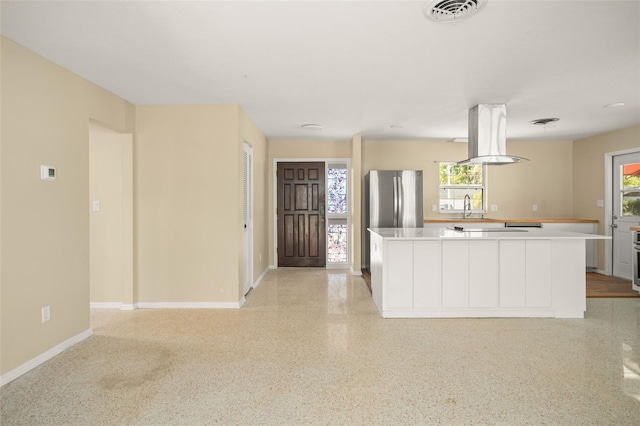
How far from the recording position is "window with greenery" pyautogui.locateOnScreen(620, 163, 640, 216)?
18.5 feet

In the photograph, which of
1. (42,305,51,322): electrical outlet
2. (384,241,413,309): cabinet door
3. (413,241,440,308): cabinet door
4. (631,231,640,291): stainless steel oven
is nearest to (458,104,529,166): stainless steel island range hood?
(413,241,440,308): cabinet door

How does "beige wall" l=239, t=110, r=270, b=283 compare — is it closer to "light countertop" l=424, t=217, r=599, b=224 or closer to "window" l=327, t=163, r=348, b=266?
"window" l=327, t=163, r=348, b=266

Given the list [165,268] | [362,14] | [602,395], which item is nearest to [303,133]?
[165,268]

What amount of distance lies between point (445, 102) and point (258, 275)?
367 centimetres

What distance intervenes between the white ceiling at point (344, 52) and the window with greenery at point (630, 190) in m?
1.64

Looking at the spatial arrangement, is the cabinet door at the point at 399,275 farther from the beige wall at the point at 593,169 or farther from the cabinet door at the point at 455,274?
the beige wall at the point at 593,169

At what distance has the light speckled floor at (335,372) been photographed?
2123mm

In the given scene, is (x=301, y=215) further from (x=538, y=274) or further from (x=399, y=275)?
(x=538, y=274)

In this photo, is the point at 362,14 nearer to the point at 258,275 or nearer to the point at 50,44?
the point at 50,44

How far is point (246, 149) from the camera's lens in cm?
496

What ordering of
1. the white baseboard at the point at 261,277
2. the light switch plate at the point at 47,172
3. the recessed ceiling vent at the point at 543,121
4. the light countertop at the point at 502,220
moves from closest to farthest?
the light switch plate at the point at 47,172
the recessed ceiling vent at the point at 543,121
the white baseboard at the point at 261,277
the light countertop at the point at 502,220

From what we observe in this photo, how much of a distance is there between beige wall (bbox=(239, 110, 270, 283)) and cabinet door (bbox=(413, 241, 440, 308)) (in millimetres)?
2497

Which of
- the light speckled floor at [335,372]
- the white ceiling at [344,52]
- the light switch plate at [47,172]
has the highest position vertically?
the white ceiling at [344,52]

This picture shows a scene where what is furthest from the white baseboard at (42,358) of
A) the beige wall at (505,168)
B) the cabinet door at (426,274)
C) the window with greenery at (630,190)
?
the window with greenery at (630,190)
